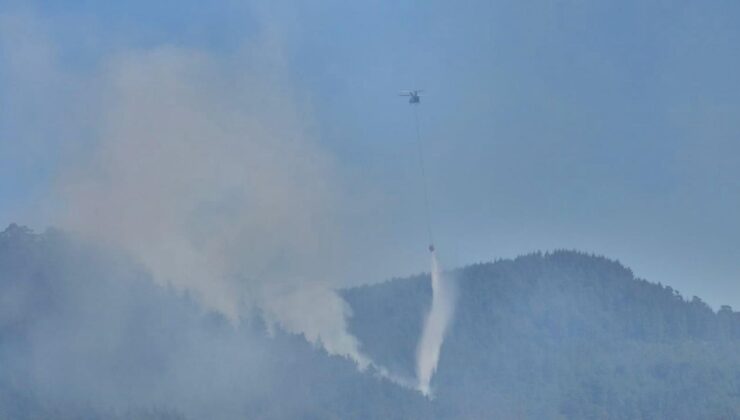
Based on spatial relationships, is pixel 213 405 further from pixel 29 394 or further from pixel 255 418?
pixel 29 394

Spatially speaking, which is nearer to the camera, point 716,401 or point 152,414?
point 152,414

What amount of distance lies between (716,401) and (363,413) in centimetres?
4377

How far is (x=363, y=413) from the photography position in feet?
646

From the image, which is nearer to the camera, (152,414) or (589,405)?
(152,414)

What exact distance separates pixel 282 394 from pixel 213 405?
10.0m

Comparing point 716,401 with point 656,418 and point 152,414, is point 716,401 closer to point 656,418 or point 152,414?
point 656,418

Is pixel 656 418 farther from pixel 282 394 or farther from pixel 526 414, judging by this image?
pixel 282 394

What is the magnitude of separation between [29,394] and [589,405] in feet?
226

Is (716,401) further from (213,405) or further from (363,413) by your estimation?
(213,405)

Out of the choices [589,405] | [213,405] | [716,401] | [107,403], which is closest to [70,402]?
[107,403]

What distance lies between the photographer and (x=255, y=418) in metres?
188

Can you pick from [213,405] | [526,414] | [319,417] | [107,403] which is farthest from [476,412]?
[107,403]

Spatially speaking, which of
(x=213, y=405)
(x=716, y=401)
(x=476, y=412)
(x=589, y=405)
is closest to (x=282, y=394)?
(x=213, y=405)

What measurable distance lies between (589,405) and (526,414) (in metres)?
9.44
